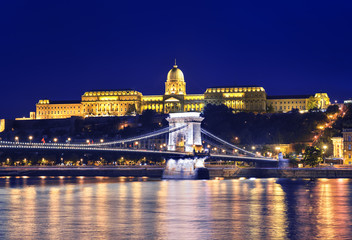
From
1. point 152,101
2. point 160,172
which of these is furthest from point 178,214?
point 152,101

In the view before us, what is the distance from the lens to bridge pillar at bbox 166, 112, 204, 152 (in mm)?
57812

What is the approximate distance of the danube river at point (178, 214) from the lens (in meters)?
22.6

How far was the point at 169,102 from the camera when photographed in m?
138

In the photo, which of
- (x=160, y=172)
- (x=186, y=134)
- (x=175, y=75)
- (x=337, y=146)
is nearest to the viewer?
(x=186, y=134)

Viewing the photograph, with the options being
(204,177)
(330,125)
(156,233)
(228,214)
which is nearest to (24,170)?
(204,177)

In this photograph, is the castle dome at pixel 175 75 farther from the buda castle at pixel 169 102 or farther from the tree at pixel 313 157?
the tree at pixel 313 157

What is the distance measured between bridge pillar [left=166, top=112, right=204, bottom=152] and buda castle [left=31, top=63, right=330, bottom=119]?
73491mm

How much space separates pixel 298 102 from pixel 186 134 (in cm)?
7707

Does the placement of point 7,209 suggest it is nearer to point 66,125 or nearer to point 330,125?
point 330,125

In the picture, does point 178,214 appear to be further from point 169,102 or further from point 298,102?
point 169,102

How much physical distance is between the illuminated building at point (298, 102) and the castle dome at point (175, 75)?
67.9 ft

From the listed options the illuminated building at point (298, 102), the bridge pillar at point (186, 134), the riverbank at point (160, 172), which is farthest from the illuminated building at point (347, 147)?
the illuminated building at point (298, 102)

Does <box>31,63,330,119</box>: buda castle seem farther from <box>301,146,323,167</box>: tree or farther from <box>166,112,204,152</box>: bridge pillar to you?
<box>166,112,204,152</box>: bridge pillar

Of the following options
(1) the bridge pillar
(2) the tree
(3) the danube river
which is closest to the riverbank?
(2) the tree
